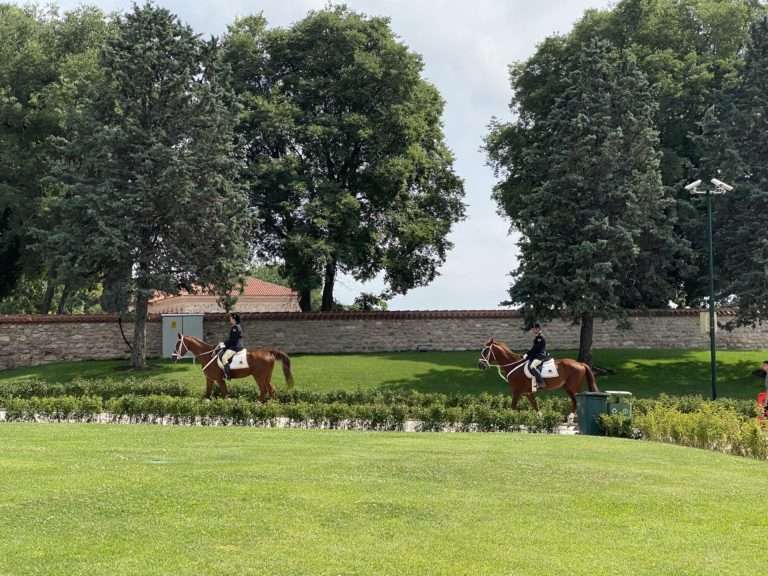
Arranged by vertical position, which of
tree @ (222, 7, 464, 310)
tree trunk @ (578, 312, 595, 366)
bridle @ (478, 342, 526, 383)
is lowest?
bridle @ (478, 342, 526, 383)

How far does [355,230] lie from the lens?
130 feet

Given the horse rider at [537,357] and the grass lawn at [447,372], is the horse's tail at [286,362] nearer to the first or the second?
the grass lawn at [447,372]

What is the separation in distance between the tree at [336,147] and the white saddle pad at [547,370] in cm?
1801

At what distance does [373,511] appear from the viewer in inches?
349

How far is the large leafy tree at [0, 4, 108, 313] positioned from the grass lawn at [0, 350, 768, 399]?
9232 mm

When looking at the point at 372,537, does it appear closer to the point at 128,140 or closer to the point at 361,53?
the point at 128,140

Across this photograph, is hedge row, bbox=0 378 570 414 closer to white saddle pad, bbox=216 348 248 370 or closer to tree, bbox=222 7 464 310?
white saddle pad, bbox=216 348 248 370

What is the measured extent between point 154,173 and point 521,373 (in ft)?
Answer: 59.5

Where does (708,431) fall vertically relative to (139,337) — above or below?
below

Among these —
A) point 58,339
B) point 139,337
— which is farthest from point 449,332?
point 58,339

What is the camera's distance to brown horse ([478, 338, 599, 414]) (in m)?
21.6

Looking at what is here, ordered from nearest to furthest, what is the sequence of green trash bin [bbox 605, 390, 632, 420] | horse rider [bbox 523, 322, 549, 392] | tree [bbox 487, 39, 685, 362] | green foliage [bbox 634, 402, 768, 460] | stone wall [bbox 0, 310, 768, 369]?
1. green foliage [bbox 634, 402, 768, 460]
2. green trash bin [bbox 605, 390, 632, 420]
3. horse rider [bbox 523, 322, 549, 392]
4. tree [bbox 487, 39, 685, 362]
5. stone wall [bbox 0, 310, 768, 369]

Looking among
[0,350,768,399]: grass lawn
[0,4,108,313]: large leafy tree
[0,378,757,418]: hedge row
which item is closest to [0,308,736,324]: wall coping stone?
[0,350,768,399]: grass lawn

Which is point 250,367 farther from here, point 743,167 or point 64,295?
point 64,295
